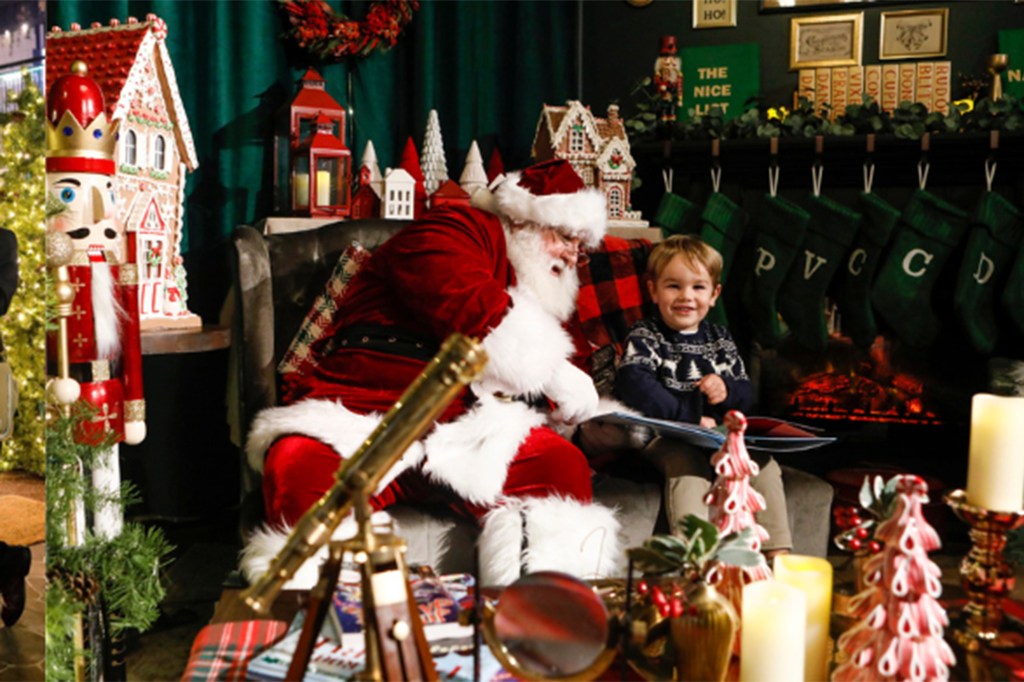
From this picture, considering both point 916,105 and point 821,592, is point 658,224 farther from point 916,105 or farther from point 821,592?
point 821,592

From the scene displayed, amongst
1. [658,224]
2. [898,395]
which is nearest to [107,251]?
[658,224]

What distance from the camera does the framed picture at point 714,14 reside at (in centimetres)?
336

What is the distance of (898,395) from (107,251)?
2689 mm

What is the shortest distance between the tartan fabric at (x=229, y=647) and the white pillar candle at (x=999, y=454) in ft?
2.75

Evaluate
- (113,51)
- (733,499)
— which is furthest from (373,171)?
(733,499)

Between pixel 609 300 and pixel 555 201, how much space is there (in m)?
0.36

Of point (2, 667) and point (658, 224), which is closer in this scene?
point (2, 667)

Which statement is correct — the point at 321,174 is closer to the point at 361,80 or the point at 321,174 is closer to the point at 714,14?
the point at 361,80

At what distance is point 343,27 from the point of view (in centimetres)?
289

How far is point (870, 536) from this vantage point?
3.68 ft

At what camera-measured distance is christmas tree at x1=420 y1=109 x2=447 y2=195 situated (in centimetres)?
297

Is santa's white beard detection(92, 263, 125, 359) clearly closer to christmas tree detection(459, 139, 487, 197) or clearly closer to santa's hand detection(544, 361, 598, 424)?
santa's hand detection(544, 361, 598, 424)

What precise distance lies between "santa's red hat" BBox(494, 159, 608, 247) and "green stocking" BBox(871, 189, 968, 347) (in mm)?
1279

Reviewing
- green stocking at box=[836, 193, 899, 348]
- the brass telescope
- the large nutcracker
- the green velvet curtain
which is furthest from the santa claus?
green stocking at box=[836, 193, 899, 348]
